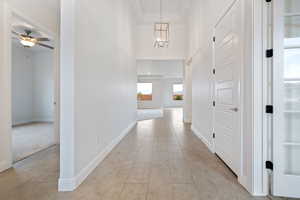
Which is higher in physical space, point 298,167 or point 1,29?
point 1,29

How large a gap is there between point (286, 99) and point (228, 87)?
0.81 metres

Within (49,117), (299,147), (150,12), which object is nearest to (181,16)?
(150,12)

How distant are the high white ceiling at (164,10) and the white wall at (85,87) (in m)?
2.91

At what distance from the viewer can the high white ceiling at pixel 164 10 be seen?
19.6 ft

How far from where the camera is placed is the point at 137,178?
2.32m

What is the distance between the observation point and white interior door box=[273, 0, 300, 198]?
188cm

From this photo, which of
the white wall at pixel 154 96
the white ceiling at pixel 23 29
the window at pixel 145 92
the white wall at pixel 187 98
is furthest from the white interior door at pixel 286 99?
the window at pixel 145 92

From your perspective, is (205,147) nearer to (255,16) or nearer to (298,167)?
(298,167)

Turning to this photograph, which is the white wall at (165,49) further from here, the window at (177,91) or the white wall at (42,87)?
the window at (177,91)

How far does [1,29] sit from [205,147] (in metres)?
4.26

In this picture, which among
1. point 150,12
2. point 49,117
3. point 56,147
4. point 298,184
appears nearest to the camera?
point 298,184

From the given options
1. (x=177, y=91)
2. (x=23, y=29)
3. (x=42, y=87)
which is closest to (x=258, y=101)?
(x=23, y=29)

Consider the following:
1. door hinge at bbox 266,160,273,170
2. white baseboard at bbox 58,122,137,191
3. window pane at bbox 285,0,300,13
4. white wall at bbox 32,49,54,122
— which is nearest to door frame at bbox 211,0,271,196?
door hinge at bbox 266,160,273,170

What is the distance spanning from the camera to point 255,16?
1.91m
